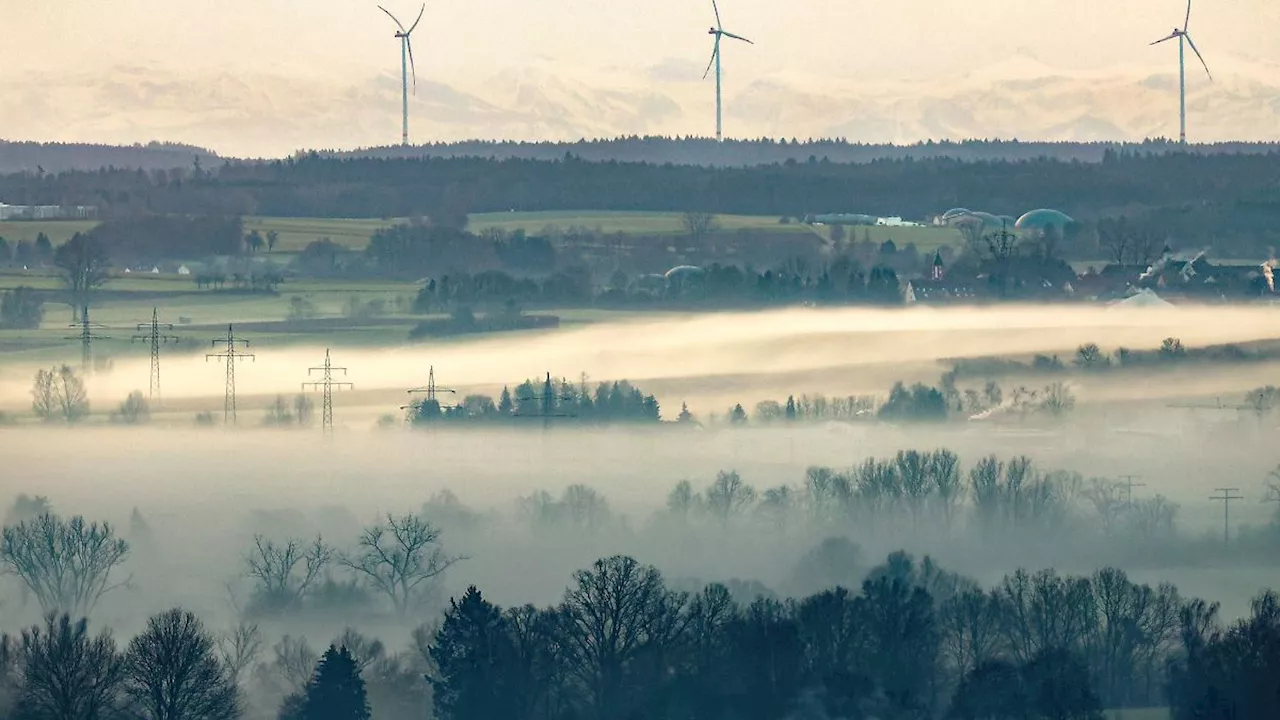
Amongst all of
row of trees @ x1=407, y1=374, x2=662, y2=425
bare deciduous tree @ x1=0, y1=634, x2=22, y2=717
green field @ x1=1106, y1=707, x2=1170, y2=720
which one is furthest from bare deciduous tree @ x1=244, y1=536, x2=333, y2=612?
green field @ x1=1106, y1=707, x2=1170, y2=720

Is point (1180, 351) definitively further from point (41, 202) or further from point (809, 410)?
point (41, 202)

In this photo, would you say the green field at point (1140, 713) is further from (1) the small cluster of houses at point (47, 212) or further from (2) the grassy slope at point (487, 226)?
(1) the small cluster of houses at point (47, 212)

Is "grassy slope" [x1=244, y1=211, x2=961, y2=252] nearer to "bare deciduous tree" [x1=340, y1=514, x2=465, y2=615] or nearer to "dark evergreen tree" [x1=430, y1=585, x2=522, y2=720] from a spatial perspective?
"bare deciduous tree" [x1=340, y1=514, x2=465, y2=615]

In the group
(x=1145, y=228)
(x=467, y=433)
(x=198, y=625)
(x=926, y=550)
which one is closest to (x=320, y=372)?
(x=467, y=433)

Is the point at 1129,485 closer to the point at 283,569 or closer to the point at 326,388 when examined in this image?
the point at 326,388

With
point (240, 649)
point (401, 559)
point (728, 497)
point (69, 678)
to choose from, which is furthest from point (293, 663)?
point (728, 497)

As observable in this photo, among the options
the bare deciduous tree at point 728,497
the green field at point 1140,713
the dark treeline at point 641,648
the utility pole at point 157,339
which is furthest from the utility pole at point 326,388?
the green field at point 1140,713

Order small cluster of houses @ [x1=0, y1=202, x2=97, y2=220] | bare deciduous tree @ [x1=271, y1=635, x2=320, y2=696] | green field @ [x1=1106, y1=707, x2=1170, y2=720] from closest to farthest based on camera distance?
green field @ [x1=1106, y1=707, x2=1170, y2=720] < bare deciduous tree @ [x1=271, y1=635, x2=320, y2=696] < small cluster of houses @ [x1=0, y1=202, x2=97, y2=220]
